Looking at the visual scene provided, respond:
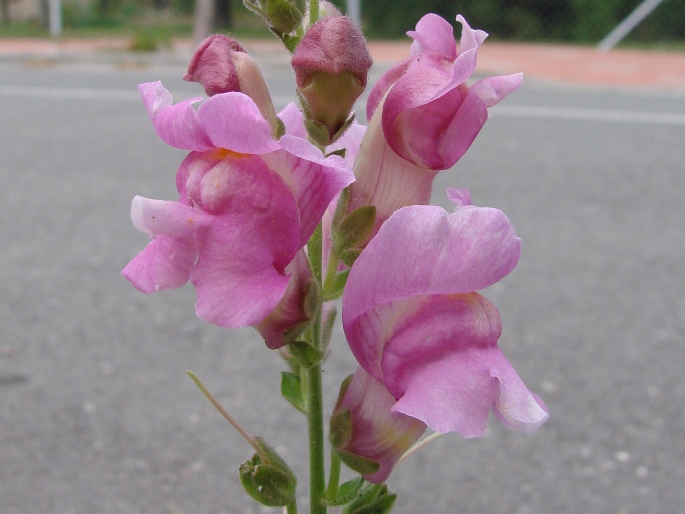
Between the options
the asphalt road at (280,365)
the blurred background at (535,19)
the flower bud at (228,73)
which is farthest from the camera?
the blurred background at (535,19)

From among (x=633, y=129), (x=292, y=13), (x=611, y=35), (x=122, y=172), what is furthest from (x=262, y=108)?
(x=611, y=35)

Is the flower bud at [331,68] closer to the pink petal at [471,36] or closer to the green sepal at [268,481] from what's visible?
the pink petal at [471,36]

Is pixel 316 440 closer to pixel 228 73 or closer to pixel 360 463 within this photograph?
pixel 360 463

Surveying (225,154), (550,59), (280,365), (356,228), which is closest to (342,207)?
(356,228)

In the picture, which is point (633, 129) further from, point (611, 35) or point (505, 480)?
point (611, 35)


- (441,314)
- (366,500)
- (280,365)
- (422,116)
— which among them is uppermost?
(422,116)

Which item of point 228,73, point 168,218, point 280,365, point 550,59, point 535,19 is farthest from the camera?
point 535,19

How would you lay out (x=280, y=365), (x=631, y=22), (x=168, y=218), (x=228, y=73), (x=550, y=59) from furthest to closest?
(x=631, y=22)
(x=550, y=59)
(x=280, y=365)
(x=228, y=73)
(x=168, y=218)

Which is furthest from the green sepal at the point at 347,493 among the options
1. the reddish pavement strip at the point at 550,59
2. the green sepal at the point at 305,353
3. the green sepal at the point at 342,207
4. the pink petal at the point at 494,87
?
the reddish pavement strip at the point at 550,59
